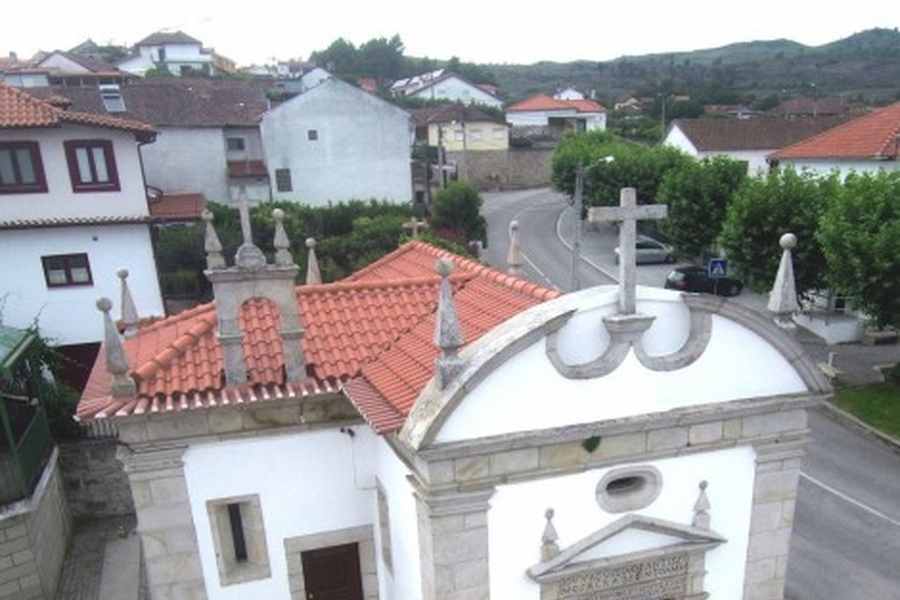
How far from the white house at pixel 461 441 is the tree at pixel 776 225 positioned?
17558 mm

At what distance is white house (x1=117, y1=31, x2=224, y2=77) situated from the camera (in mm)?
95688

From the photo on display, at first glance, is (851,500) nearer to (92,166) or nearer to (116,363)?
(116,363)

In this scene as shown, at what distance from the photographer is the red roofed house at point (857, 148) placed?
3170 centimetres

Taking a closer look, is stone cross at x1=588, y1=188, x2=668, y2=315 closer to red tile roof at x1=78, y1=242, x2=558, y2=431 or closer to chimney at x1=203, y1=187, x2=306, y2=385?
red tile roof at x1=78, y1=242, x2=558, y2=431

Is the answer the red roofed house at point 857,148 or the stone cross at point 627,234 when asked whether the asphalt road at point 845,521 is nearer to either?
the stone cross at point 627,234

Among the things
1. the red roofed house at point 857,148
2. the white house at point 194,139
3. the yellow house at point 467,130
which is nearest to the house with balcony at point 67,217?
the white house at point 194,139

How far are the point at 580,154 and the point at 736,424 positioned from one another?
41986 millimetres

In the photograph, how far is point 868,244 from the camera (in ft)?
66.2

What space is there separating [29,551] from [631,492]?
12.4 meters

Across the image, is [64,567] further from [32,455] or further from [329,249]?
[329,249]

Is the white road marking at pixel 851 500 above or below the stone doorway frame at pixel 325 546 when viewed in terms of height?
below

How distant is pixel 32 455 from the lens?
14898 mm

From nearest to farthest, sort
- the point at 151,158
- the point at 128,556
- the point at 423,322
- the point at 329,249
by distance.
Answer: the point at 423,322
the point at 128,556
the point at 329,249
the point at 151,158

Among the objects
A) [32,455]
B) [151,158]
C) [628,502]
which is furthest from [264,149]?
[628,502]
